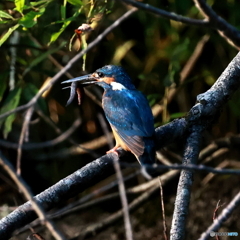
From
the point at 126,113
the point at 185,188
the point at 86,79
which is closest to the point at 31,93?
the point at 86,79

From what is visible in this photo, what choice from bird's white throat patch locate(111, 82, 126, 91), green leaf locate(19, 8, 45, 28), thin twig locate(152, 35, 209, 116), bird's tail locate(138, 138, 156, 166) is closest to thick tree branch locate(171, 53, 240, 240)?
bird's tail locate(138, 138, 156, 166)

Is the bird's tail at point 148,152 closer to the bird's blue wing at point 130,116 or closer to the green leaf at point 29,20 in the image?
the bird's blue wing at point 130,116

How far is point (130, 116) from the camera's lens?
3.20 meters

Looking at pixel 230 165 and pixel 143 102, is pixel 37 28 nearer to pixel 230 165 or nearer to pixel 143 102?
pixel 143 102

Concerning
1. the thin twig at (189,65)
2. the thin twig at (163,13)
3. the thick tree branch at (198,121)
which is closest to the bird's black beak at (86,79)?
the thick tree branch at (198,121)

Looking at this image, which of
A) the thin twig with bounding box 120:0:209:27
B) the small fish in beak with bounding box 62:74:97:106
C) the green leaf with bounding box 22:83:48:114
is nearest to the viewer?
the thin twig with bounding box 120:0:209:27

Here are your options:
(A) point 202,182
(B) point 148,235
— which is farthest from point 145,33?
(B) point 148,235

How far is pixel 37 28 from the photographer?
146 inches

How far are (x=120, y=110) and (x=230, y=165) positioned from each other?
198 centimetres

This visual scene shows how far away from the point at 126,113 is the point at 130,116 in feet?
0.17

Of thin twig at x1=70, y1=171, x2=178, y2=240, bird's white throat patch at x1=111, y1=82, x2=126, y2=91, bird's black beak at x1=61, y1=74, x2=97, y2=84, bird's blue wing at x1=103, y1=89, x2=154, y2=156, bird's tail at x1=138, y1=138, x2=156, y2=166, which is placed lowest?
thin twig at x1=70, y1=171, x2=178, y2=240

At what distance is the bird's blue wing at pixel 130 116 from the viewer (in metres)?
2.92

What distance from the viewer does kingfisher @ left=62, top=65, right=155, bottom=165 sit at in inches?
113

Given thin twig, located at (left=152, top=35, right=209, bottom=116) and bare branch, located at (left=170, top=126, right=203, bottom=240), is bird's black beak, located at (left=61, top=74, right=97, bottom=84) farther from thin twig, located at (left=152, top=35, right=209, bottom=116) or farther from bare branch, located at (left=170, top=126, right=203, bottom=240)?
thin twig, located at (left=152, top=35, right=209, bottom=116)
